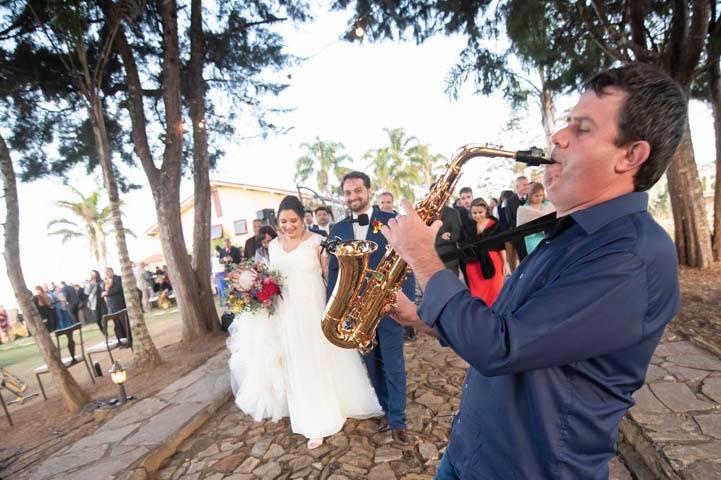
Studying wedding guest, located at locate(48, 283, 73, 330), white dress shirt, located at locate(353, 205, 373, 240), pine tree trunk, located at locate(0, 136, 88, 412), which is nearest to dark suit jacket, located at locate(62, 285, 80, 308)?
wedding guest, located at locate(48, 283, 73, 330)

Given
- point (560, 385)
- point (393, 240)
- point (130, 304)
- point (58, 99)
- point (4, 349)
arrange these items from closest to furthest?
point (560, 385)
point (393, 240)
point (130, 304)
point (58, 99)
point (4, 349)

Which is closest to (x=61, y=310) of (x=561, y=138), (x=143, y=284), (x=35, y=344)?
(x=143, y=284)

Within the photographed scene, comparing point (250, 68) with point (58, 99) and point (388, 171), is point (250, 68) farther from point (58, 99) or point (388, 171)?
point (388, 171)

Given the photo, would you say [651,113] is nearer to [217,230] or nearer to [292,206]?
[292,206]

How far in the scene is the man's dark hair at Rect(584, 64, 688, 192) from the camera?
1.04 m

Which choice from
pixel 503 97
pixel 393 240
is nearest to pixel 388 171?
pixel 503 97

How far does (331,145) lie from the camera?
117 ft

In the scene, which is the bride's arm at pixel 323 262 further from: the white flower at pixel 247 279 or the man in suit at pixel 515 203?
the man in suit at pixel 515 203

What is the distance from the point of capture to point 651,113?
3.42 feet

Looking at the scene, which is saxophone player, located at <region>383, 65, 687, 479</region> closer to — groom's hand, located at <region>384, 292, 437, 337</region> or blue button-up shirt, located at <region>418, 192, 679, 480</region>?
blue button-up shirt, located at <region>418, 192, 679, 480</region>

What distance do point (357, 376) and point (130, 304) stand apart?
4.78 meters

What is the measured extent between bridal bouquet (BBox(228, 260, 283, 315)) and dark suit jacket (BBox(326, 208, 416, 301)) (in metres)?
0.60

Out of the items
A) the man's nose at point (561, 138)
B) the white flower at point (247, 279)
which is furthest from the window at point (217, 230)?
the man's nose at point (561, 138)

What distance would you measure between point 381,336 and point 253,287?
1419 millimetres
